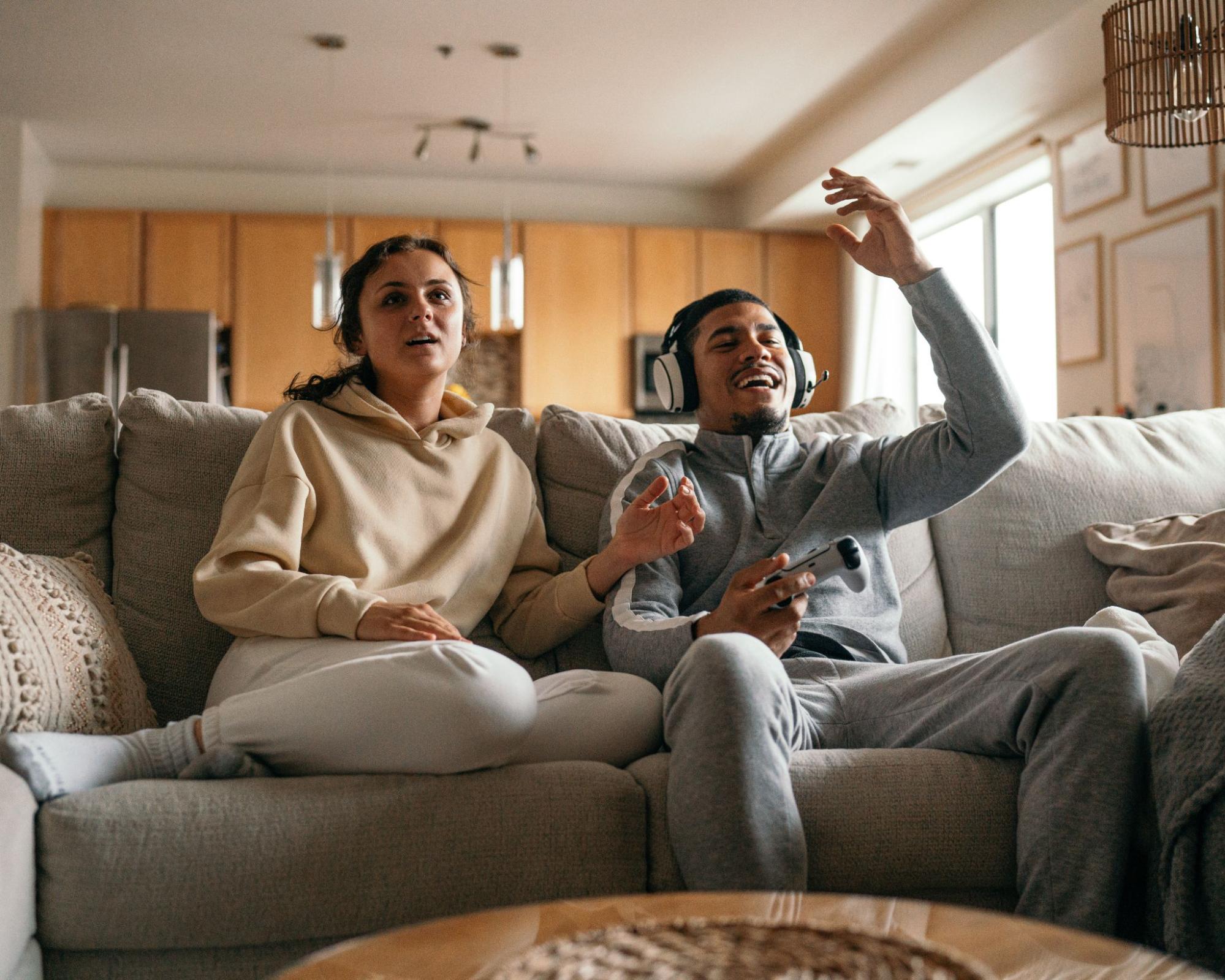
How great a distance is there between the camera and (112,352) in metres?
5.72

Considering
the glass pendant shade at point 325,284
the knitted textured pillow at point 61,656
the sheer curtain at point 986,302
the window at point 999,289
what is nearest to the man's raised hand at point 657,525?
the knitted textured pillow at point 61,656

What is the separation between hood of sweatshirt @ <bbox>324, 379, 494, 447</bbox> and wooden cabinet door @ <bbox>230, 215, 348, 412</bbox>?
4.39m

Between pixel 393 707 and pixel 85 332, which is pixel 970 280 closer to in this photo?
pixel 85 332

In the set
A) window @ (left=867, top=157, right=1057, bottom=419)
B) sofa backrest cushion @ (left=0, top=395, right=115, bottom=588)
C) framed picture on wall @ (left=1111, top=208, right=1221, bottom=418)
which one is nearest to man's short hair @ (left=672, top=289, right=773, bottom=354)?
sofa backrest cushion @ (left=0, top=395, right=115, bottom=588)

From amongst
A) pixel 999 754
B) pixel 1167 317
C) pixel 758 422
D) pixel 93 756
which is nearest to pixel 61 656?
pixel 93 756

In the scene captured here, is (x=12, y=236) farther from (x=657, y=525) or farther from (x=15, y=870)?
(x=15, y=870)

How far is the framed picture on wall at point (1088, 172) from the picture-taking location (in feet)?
14.4

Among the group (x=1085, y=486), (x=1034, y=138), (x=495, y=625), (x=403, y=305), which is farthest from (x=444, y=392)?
(x=1034, y=138)

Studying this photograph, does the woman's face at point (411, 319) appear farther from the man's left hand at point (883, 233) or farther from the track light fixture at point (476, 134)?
the track light fixture at point (476, 134)

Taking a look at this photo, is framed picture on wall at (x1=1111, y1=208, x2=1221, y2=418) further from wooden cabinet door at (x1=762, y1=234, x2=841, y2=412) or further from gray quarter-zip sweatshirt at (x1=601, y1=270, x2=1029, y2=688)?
gray quarter-zip sweatshirt at (x1=601, y1=270, x2=1029, y2=688)

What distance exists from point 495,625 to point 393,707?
53 centimetres

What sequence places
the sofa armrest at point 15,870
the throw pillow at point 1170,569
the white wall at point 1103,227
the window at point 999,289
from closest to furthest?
1. the sofa armrest at point 15,870
2. the throw pillow at point 1170,569
3. the white wall at point 1103,227
4. the window at point 999,289

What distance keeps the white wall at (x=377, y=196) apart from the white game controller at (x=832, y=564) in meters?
5.50

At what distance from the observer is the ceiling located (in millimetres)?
4426
